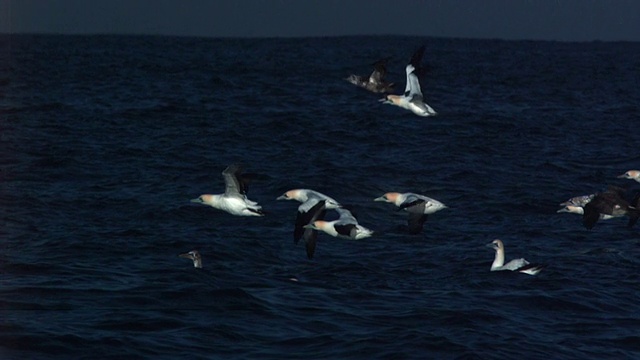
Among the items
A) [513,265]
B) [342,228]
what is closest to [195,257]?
[342,228]

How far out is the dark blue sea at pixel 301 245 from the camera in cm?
1675

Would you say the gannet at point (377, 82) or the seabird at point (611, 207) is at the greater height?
the gannet at point (377, 82)

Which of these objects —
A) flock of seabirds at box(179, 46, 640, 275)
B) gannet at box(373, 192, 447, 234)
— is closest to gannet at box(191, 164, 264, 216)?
flock of seabirds at box(179, 46, 640, 275)

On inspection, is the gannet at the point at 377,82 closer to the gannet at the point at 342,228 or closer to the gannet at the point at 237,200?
the gannet at the point at 342,228

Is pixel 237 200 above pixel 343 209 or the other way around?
above

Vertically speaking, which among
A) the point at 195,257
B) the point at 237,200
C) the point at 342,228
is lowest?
the point at 195,257

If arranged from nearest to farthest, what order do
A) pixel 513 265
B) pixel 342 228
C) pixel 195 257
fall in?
pixel 342 228, pixel 195 257, pixel 513 265

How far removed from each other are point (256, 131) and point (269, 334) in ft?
86.1

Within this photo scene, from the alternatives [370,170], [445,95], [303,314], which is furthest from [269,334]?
[445,95]

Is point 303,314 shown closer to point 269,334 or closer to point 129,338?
point 269,334

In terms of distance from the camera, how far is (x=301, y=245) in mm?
22859

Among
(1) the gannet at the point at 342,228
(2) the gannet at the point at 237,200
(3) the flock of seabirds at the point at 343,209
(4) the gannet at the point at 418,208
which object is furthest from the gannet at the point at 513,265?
(2) the gannet at the point at 237,200

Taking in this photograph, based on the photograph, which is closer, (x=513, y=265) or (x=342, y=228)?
(x=342, y=228)

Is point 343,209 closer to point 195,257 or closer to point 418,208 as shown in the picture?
point 418,208
